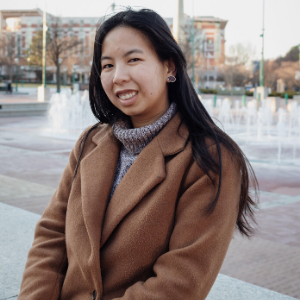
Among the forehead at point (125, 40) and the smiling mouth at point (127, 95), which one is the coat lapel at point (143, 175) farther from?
the forehead at point (125, 40)

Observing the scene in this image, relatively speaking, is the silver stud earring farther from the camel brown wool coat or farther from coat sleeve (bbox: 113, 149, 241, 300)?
coat sleeve (bbox: 113, 149, 241, 300)

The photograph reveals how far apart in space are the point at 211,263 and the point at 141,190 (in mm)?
342

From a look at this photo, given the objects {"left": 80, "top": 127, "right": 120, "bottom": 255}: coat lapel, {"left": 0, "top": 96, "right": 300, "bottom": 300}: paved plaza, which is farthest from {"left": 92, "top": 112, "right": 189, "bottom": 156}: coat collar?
{"left": 0, "top": 96, "right": 300, "bottom": 300}: paved plaza

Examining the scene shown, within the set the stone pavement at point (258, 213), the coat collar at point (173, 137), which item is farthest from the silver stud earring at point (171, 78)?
the stone pavement at point (258, 213)

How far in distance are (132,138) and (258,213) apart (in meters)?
4.11

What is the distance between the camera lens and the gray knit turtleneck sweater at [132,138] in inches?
68.1

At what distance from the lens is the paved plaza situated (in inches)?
145

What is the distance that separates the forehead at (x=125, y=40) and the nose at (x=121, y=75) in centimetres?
7

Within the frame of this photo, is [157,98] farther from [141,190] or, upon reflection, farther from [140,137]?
[141,190]

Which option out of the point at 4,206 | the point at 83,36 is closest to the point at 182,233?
the point at 4,206

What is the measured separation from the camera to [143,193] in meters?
1.58

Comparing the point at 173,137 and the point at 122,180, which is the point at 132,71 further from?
the point at 122,180

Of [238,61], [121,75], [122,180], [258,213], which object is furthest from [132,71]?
[238,61]

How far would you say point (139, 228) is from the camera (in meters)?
1.54
